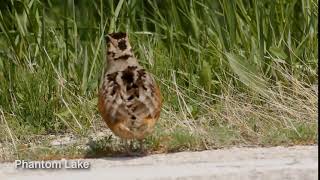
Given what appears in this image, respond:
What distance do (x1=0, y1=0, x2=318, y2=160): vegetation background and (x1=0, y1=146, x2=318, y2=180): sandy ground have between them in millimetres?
260

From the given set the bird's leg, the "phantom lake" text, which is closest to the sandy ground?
the "phantom lake" text

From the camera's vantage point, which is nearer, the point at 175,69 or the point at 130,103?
the point at 130,103

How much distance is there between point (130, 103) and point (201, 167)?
0.69 metres

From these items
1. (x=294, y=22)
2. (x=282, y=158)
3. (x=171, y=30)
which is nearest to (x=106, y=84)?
(x=282, y=158)

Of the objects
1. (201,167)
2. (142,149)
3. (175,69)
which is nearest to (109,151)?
(142,149)

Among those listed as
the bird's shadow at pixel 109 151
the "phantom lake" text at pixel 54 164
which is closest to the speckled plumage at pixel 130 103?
the bird's shadow at pixel 109 151

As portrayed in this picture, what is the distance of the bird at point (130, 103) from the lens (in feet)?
18.8

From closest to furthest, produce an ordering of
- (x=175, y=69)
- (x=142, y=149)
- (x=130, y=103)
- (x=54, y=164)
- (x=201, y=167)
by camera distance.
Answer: (x=201, y=167) < (x=54, y=164) < (x=130, y=103) < (x=142, y=149) < (x=175, y=69)

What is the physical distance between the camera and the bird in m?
5.73

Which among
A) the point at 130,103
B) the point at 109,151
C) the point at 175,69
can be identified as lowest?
the point at 109,151

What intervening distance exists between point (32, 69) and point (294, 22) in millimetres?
2359

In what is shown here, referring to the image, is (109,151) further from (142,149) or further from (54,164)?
(54,164)

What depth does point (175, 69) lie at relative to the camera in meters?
7.63

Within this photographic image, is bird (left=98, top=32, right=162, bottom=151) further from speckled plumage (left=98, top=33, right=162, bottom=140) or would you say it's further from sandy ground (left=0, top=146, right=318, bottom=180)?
sandy ground (left=0, top=146, right=318, bottom=180)
